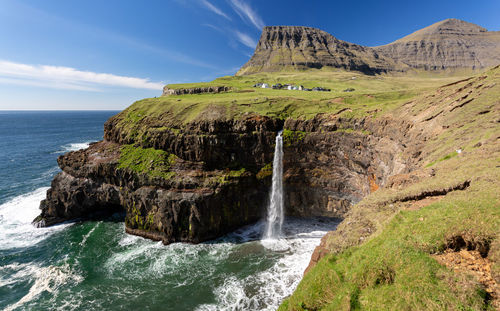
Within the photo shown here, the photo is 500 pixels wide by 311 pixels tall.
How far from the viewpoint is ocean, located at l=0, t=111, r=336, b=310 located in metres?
23.4

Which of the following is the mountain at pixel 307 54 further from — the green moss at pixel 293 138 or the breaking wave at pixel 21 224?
the breaking wave at pixel 21 224

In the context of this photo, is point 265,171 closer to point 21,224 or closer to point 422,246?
point 422,246

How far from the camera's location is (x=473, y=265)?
8320 millimetres

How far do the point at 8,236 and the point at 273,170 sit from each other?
42739 mm

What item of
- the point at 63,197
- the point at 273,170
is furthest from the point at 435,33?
the point at 63,197

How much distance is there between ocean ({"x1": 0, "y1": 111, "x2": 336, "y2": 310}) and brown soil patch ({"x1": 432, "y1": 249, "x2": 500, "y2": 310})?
58.1ft

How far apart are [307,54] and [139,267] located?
14329 centimetres

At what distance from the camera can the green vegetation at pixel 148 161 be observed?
36.4 meters

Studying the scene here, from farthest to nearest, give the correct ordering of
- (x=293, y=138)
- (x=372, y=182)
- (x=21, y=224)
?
(x=21, y=224), (x=293, y=138), (x=372, y=182)

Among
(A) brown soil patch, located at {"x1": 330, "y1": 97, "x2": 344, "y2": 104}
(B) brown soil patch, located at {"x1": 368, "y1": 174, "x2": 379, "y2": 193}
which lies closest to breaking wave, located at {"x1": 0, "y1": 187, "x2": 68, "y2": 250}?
(B) brown soil patch, located at {"x1": 368, "y1": 174, "x2": 379, "y2": 193}

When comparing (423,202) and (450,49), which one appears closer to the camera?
(423,202)

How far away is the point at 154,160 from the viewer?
38.1 metres

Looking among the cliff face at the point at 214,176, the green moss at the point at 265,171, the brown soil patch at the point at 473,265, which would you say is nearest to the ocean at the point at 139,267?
the cliff face at the point at 214,176

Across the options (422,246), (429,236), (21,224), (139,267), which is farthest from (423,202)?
(21,224)
